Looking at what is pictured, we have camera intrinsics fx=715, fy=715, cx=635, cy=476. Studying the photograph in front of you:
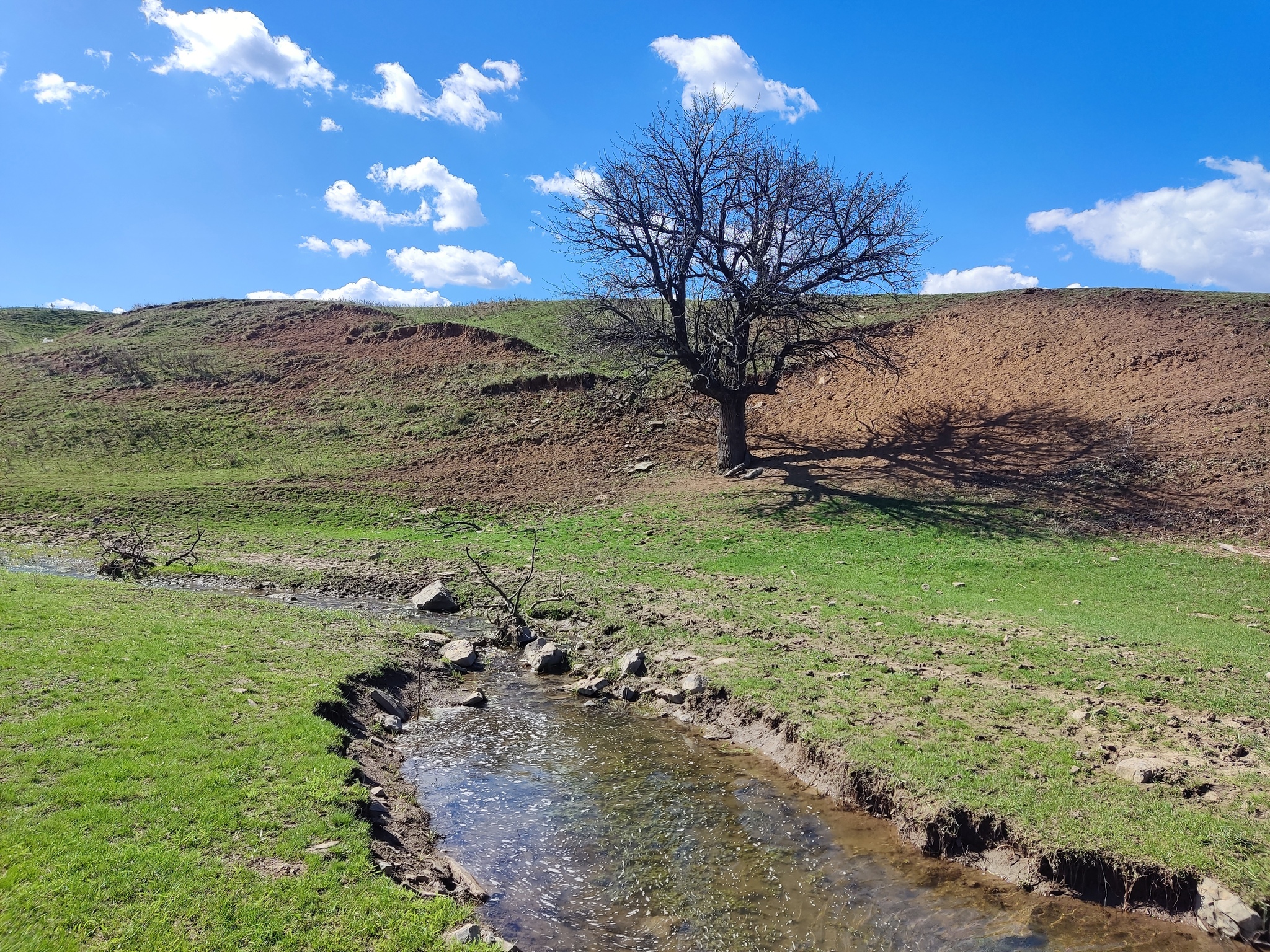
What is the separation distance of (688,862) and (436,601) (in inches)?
390

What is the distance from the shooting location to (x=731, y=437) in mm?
25422

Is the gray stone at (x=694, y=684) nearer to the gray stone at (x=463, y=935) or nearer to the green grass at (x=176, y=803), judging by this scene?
the green grass at (x=176, y=803)

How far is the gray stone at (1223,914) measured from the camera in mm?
5477

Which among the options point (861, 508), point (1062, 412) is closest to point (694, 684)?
point (861, 508)

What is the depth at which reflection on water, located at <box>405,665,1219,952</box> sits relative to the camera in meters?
5.66

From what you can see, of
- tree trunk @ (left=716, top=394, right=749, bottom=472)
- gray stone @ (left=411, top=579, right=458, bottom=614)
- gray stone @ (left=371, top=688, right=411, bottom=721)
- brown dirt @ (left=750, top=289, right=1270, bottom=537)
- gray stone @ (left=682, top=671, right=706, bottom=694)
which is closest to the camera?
gray stone @ (left=371, top=688, right=411, bottom=721)

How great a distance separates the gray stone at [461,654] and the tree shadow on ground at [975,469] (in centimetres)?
1108

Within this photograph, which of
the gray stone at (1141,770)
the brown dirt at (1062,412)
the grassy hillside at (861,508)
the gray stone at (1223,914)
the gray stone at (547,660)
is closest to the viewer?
the gray stone at (1223,914)

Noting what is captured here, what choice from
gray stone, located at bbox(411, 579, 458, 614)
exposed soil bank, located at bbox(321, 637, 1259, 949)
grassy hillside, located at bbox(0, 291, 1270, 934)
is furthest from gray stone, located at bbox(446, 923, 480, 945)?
gray stone, located at bbox(411, 579, 458, 614)

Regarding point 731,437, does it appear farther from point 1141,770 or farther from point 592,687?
point 1141,770

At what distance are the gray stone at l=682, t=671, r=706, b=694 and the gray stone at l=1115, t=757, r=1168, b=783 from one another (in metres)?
4.88

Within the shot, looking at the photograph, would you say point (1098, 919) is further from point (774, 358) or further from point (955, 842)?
point (774, 358)

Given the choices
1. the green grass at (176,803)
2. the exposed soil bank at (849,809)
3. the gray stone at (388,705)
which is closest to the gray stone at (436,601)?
the green grass at (176,803)

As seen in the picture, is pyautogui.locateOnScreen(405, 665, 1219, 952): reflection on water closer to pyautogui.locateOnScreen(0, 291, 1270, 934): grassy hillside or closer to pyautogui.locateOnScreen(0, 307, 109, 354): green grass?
pyautogui.locateOnScreen(0, 291, 1270, 934): grassy hillside
